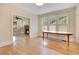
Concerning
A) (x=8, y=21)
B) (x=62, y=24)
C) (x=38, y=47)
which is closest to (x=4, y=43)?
(x=8, y=21)

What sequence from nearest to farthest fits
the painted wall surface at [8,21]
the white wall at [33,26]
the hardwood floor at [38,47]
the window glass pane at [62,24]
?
the hardwood floor at [38,47], the window glass pane at [62,24], the painted wall surface at [8,21], the white wall at [33,26]

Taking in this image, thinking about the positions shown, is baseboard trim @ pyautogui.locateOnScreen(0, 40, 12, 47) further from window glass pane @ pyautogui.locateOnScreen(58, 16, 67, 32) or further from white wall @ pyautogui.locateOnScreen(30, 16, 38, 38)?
window glass pane @ pyautogui.locateOnScreen(58, 16, 67, 32)

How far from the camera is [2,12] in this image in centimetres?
293

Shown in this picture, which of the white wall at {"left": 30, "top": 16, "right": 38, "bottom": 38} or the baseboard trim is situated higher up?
the white wall at {"left": 30, "top": 16, "right": 38, "bottom": 38}

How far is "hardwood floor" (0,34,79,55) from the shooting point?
236 cm

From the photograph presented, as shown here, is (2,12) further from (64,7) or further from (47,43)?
(64,7)

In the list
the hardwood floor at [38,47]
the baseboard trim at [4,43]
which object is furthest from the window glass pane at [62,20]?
the baseboard trim at [4,43]

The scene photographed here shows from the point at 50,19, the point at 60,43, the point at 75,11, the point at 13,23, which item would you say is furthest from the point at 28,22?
the point at 75,11

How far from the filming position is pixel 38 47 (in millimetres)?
2586

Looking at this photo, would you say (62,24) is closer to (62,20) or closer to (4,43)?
(62,20)

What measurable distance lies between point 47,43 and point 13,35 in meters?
0.87

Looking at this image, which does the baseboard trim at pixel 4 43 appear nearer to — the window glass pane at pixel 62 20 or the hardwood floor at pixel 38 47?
the hardwood floor at pixel 38 47

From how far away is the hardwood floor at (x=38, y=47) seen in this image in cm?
236

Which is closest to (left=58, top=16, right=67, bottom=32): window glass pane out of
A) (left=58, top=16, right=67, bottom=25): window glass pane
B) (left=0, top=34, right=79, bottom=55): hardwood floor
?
(left=58, top=16, right=67, bottom=25): window glass pane
